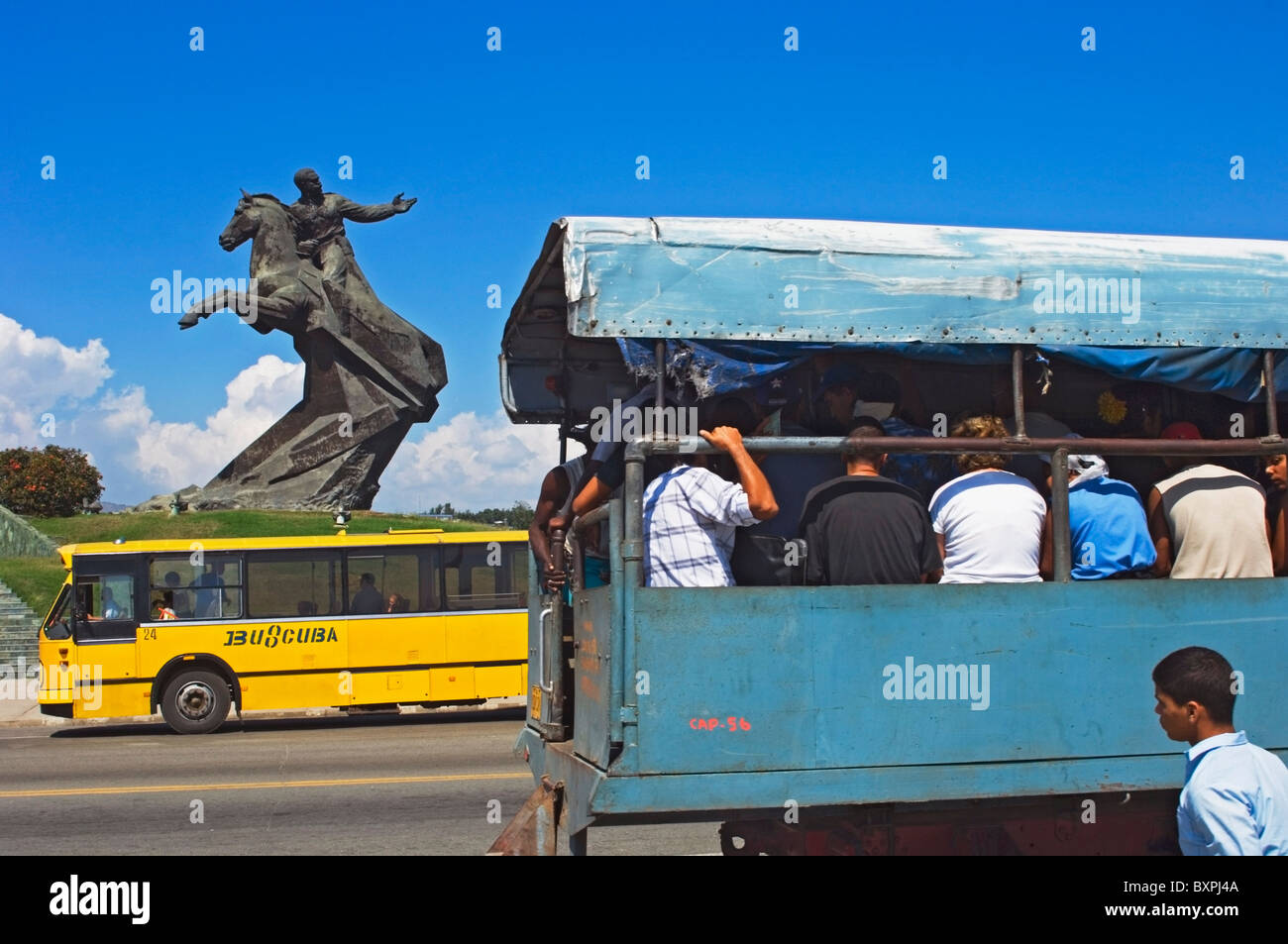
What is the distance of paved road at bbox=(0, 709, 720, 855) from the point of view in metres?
8.31

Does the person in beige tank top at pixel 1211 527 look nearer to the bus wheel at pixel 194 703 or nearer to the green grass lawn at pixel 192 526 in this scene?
the bus wheel at pixel 194 703

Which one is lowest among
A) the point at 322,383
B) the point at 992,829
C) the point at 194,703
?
the point at 194,703

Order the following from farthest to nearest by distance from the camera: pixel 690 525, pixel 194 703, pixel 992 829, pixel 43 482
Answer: pixel 43 482 → pixel 194 703 → pixel 690 525 → pixel 992 829

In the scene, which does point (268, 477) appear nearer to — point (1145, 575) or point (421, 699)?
point (421, 699)

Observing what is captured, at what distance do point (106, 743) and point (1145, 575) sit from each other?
13.8 m

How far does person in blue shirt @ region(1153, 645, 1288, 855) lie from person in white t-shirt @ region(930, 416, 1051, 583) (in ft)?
2.60

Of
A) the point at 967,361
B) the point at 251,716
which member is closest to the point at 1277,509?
→ the point at 967,361

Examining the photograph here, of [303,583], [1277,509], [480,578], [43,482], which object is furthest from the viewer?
[43,482]

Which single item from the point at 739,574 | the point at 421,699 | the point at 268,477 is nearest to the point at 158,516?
the point at 268,477

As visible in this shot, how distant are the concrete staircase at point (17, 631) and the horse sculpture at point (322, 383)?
12.5 metres

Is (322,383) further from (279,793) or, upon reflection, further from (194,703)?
(279,793)

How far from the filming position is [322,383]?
127 feet

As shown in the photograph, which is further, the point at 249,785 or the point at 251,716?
the point at 251,716

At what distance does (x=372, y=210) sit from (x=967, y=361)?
36504 millimetres
